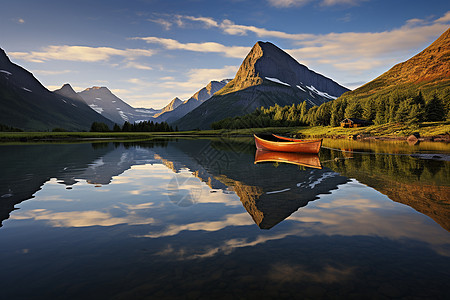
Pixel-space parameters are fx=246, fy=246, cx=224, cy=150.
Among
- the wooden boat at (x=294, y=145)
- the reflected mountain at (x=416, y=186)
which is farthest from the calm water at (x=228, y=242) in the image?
the wooden boat at (x=294, y=145)

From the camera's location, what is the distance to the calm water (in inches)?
264

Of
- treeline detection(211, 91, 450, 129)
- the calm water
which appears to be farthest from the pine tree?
the calm water

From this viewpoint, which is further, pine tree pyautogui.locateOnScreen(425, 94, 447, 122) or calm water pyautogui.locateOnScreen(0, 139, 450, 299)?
pine tree pyautogui.locateOnScreen(425, 94, 447, 122)

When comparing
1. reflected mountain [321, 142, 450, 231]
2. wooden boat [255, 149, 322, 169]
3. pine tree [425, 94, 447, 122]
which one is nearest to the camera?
reflected mountain [321, 142, 450, 231]

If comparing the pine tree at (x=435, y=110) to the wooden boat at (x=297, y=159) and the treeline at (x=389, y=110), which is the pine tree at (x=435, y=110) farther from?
the wooden boat at (x=297, y=159)

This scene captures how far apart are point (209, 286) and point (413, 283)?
5.60m

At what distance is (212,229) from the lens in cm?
1101

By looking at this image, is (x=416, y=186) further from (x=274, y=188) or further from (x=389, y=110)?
(x=389, y=110)

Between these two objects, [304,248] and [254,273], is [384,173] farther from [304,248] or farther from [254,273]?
[254,273]

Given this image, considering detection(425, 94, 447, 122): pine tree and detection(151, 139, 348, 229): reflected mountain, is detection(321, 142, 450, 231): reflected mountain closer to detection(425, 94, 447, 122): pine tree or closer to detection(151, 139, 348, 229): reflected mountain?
detection(151, 139, 348, 229): reflected mountain

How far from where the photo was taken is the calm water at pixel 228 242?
6707 millimetres

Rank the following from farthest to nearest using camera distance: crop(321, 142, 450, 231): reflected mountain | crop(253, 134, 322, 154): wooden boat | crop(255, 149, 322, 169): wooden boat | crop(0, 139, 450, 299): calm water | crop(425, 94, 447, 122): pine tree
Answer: crop(425, 94, 447, 122): pine tree → crop(253, 134, 322, 154): wooden boat → crop(255, 149, 322, 169): wooden boat → crop(321, 142, 450, 231): reflected mountain → crop(0, 139, 450, 299): calm water

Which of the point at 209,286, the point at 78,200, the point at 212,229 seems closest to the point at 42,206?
the point at 78,200

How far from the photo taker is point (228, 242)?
9.59 metres
